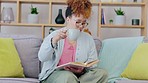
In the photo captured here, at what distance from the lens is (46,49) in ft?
6.67

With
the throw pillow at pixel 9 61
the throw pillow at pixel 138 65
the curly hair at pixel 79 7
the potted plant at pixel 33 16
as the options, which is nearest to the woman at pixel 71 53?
the curly hair at pixel 79 7

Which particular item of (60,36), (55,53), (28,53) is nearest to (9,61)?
(28,53)

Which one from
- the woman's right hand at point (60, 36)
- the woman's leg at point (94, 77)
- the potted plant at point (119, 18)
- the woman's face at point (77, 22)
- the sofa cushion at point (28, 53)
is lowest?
the woman's leg at point (94, 77)

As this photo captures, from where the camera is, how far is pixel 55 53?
6.99ft

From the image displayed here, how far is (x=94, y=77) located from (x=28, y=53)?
2.30ft

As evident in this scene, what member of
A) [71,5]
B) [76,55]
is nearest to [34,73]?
[76,55]

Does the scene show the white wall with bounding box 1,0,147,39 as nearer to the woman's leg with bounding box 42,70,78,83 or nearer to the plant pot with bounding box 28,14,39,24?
the plant pot with bounding box 28,14,39,24

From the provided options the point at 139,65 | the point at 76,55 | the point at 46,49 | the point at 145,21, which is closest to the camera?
the point at 46,49

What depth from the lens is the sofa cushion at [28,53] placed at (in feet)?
7.97

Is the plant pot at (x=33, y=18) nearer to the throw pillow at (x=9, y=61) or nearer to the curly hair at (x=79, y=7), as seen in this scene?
the throw pillow at (x=9, y=61)

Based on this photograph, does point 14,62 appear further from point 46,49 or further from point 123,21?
point 123,21

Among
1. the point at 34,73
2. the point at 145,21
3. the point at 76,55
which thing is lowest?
the point at 34,73

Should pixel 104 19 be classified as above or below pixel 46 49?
above

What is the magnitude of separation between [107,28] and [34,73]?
1.86 m
